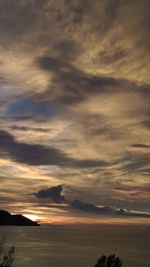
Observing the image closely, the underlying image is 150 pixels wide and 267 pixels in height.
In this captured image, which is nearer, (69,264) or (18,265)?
(18,265)

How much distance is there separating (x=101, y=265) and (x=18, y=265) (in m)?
117

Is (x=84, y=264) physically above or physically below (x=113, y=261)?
below

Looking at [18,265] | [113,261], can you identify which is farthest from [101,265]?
[18,265]

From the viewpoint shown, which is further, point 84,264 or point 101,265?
point 84,264

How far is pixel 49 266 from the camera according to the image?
623 ft

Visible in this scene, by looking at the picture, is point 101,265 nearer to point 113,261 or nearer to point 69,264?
point 113,261

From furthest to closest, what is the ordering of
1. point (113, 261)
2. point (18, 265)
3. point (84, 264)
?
point (84, 264) → point (18, 265) → point (113, 261)

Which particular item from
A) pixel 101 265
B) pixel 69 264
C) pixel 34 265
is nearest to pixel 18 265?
pixel 34 265

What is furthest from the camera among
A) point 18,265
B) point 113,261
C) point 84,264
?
point 84,264

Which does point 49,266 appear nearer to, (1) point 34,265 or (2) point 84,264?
(1) point 34,265

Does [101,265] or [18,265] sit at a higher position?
[101,265]

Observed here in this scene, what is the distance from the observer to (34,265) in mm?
190000

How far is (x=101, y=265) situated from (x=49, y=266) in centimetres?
12035

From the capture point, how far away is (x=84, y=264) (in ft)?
652
